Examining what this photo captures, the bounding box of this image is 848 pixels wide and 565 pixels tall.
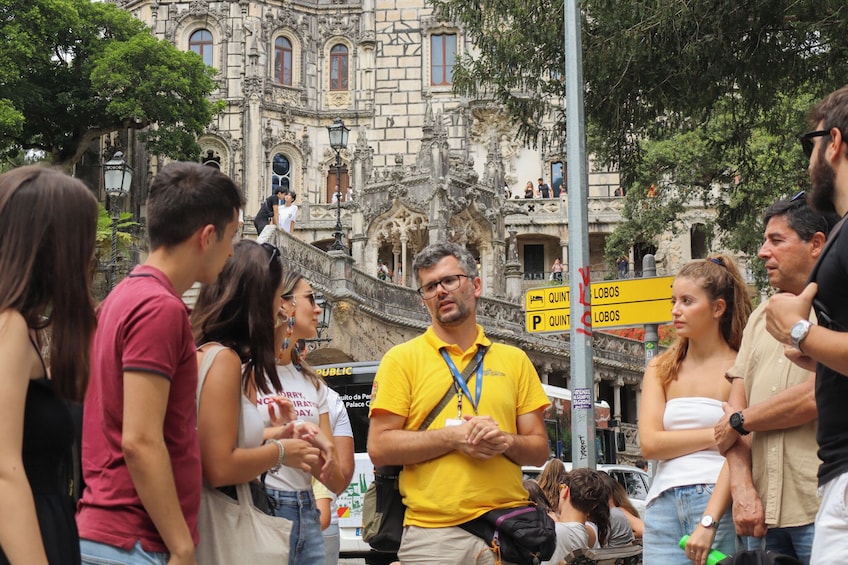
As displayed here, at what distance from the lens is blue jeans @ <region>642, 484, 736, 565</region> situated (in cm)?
544

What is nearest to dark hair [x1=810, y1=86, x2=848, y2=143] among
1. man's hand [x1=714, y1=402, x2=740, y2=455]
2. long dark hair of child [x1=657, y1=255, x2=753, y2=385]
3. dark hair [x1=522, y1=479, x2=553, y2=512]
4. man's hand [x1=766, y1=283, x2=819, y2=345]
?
man's hand [x1=766, y1=283, x2=819, y2=345]

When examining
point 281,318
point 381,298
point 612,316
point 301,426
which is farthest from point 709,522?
point 381,298

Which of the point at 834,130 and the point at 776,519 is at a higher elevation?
the point at 834,130

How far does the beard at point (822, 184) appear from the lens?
412cm

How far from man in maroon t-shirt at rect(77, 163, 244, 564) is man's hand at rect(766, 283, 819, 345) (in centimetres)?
206

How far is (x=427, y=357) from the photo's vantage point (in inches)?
231

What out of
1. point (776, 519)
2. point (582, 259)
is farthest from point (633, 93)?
point (776, 519)

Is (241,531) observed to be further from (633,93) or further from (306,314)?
(633,93)

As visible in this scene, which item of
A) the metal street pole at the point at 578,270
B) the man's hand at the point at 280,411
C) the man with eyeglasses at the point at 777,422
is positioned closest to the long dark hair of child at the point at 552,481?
the metal street pole at the point at 578,270

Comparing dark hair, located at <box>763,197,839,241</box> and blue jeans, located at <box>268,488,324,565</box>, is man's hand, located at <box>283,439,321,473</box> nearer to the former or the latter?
blue jeans, located at <box>268,488,324,565</box>

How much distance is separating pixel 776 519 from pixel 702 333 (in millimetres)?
1117

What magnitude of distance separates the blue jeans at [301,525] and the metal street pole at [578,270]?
6.85m

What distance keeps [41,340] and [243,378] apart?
1.35 meters

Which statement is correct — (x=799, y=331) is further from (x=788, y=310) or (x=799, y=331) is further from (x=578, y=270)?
(x=578, y=270)
